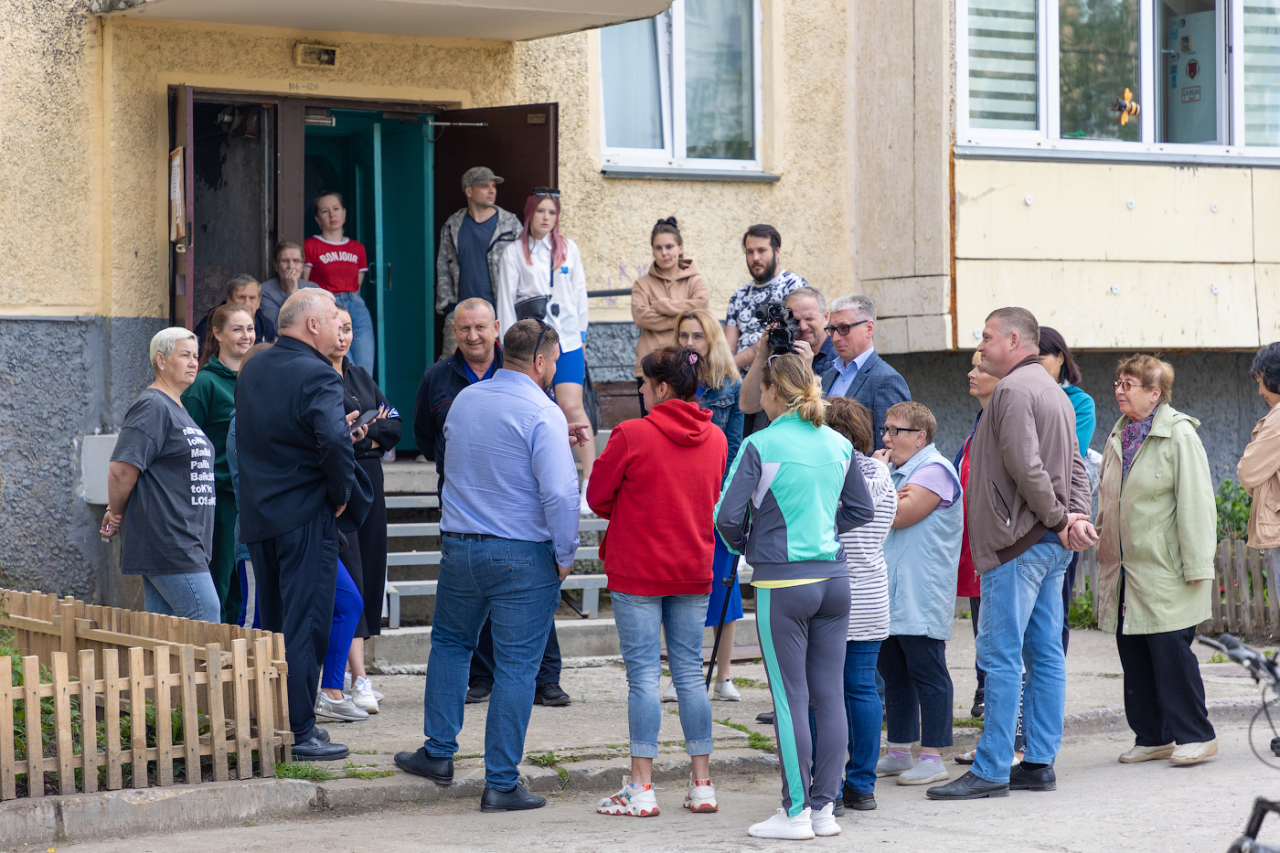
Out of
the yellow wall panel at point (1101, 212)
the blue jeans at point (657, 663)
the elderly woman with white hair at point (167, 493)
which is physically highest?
the yellow wall panel at point (1101, 212)

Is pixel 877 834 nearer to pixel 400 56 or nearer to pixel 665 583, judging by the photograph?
pixel 665 583

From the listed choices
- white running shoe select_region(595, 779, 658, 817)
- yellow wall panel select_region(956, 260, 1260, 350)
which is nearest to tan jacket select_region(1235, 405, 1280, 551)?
white running shoe select_region(595, 779, 658, 817)

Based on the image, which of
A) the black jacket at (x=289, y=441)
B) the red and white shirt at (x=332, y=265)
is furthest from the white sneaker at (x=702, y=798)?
the red and white shirt at (x=332, y=265)

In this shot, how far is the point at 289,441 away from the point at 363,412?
101cm

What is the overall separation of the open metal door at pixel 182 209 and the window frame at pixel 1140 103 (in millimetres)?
5228

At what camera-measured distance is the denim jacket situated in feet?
23.7

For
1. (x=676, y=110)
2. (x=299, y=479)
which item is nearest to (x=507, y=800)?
Result: (x=299, y=479)

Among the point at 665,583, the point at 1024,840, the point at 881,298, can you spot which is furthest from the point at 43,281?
the point at 1024,840

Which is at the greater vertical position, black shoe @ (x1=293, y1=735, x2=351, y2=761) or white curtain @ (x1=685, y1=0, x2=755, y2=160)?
white curtain @ (x1=685, y1=0, x2=755, y2=160)

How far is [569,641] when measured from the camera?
844cm

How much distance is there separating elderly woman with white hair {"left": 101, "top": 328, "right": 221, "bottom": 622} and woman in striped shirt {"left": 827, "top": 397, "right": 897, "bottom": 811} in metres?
2.80

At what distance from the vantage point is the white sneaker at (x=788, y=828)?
16.8 ft

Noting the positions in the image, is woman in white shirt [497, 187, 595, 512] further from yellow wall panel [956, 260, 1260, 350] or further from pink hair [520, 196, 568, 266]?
yellow wall panel [956, 260, 1260, 350]

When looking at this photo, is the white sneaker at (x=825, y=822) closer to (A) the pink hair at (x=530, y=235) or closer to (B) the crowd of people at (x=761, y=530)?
(B) the crowd of people at (x=761, y=530)
